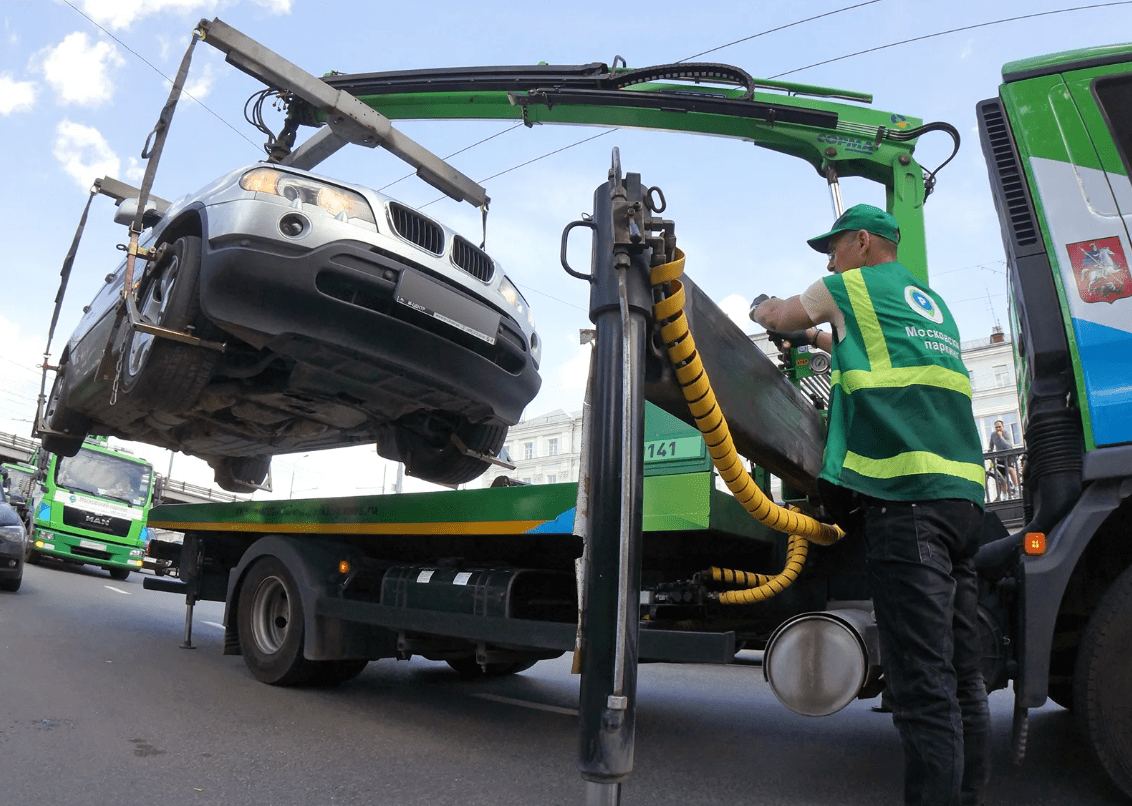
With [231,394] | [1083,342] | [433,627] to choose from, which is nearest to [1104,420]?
[1083,342]

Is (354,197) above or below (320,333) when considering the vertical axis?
above

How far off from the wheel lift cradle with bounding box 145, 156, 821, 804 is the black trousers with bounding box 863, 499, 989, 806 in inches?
21.0

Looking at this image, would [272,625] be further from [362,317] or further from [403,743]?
[362,317]

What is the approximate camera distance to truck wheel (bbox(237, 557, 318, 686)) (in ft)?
14.6

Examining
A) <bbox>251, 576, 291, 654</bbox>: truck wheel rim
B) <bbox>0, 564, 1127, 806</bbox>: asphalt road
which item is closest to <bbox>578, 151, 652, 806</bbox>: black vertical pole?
<bbox>0, 564, 1127, 806</bbox>: asphalt road

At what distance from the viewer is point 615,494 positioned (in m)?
A: 1.76

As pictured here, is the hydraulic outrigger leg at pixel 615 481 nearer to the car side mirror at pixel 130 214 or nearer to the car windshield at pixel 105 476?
the car side mirror at pixel 130 214

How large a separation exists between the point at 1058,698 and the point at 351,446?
15.1 ft

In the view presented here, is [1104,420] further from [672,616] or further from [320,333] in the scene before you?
[320,333]

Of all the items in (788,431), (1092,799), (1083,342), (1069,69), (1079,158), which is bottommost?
(1092,799)

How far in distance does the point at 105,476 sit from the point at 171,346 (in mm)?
12470

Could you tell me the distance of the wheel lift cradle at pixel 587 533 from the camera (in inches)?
68.7

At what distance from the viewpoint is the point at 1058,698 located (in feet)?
10.9

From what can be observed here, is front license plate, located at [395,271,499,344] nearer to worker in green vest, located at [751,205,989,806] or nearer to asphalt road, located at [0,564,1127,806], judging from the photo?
asphalt road, located at [0,564,1127,806]
